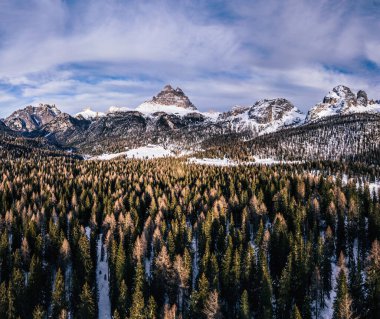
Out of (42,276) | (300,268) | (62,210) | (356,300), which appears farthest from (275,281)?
(62,210)

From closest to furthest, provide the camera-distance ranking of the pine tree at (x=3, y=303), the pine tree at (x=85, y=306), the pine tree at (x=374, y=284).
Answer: the pine tree at (x=3, y=303)
the pine tree at (x=85, y=306)
the pine tree at (x=374, y=284)

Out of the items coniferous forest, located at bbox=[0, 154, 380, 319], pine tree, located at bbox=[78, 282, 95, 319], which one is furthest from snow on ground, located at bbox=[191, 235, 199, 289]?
pine tree, located at bbox=[78, 282, 95, 319]

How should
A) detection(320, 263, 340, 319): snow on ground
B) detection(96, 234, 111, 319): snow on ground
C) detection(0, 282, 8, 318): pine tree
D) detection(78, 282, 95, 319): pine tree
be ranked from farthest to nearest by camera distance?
detection(96, 234, 111, 319): snow on ground, detection(320, 263, 340, 319): snow on ground, detection(78, 282, 95, 319): pine tree, detection(0, 282, 8, 318): pine tree

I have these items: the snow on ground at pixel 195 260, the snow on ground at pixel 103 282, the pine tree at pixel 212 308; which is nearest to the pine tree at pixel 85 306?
the snow on ground at pixel 103 282

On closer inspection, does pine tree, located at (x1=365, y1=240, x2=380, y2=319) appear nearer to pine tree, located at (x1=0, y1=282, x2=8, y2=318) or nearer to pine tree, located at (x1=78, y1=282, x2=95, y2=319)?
pine tree, located at (x1=78, y1=282, x2=95, y2=319)

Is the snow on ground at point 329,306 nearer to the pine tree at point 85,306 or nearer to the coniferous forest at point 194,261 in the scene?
the coniferous forest at point 194,261

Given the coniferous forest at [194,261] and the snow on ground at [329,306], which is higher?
the coniferous forest at [194,261]

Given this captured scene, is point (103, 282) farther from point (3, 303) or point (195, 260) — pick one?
point (195, 260)

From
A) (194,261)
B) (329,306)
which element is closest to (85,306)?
(194,261)
